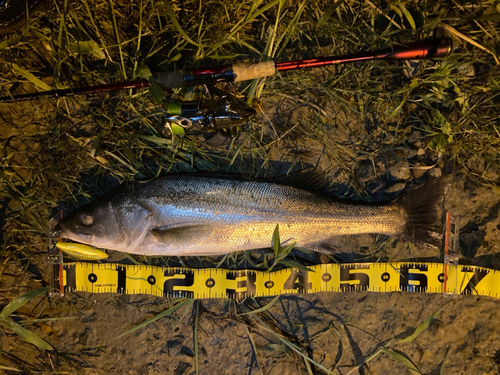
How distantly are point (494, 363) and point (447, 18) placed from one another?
348cm

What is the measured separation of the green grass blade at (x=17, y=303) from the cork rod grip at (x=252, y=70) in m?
2.76

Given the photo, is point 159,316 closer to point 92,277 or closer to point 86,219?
point 92,277

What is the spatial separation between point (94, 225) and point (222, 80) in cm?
172

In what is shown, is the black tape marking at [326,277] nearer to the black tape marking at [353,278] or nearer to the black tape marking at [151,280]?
the black tape marking at [353,278]

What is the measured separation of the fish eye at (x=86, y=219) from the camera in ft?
8.61

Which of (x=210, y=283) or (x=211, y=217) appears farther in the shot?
(x=210, y=283)

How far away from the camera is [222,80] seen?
8.29 feet

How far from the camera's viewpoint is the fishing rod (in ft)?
8.03

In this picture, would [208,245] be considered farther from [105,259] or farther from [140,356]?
[140,356]

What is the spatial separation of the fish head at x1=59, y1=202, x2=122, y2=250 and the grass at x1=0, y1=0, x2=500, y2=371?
0.34m

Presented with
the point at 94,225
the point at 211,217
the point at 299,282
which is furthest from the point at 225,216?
the point at 94,225

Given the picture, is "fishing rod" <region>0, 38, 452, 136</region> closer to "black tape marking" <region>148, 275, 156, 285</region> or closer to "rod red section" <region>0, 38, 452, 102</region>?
"rod red section" <region>0, 38, 452, 102</region>

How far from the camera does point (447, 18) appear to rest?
279 cm

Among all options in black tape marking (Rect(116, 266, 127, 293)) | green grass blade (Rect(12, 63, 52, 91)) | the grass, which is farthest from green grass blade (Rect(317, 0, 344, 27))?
black tape marking (Rect(116, 266, 127, 293))
